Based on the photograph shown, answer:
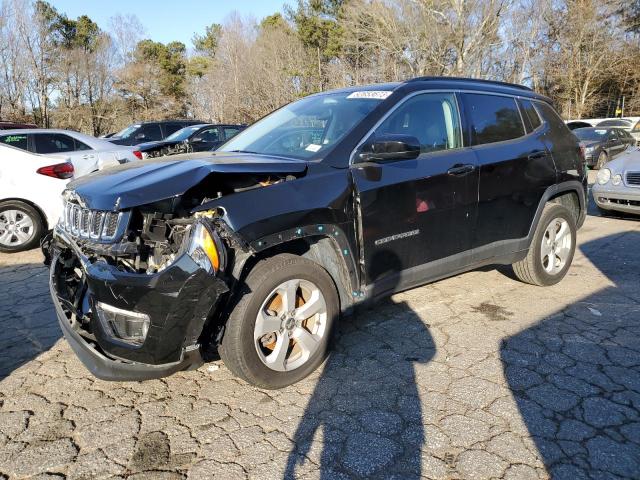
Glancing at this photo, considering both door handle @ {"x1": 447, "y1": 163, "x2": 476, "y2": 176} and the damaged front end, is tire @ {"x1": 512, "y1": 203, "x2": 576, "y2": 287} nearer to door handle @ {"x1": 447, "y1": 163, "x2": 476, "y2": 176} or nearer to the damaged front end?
door handle @ {"x1": 447, "y1": 163, "x2": 476, "y2": 176}

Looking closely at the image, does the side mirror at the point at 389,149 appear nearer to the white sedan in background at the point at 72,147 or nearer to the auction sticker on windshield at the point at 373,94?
the auction sticker on windshield at the point at 373,94

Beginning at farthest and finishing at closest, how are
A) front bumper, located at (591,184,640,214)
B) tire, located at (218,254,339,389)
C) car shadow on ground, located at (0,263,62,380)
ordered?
1. front bumper, located at (591,184,640,214)
2. car shadow on ground, located at (0,263,62,380)
3. tire, located at (218,254,339,389)

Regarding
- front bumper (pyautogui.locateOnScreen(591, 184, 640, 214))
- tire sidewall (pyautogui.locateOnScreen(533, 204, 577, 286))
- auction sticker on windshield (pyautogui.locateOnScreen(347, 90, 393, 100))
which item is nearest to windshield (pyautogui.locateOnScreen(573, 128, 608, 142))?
front bumper (pyautogui.locateOnScreen(591, 184, 640, 214))

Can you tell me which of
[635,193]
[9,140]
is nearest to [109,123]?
[9,140]

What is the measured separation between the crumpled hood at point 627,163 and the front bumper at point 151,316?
7.62 meters

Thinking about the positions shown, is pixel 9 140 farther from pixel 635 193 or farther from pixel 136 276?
pixel 635 193

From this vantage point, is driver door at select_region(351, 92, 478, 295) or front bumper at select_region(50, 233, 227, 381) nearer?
front bumper at select_region(50, 233, 227, 381)

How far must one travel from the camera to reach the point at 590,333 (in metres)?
3.67

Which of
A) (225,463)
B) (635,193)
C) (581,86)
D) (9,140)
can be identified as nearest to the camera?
(225,463)

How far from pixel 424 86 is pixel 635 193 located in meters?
5.55

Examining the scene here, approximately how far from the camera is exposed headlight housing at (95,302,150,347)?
250cm

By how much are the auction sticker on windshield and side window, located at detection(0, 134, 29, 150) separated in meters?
5.28

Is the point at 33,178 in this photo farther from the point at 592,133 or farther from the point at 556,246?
the point at 592,133

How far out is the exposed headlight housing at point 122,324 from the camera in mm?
2500
